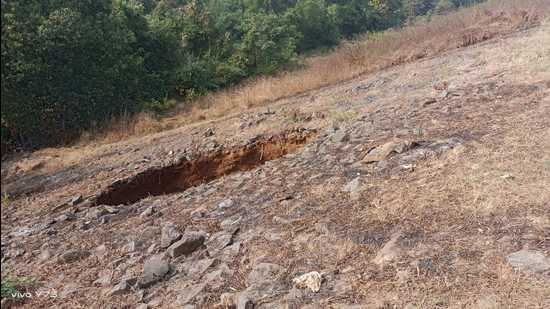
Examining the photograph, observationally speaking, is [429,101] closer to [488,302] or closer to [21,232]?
[488,302]

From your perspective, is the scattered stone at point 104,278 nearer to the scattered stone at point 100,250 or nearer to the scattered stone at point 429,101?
the scattered stone at point 100,250

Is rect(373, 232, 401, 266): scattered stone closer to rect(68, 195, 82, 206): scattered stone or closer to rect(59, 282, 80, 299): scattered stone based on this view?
rect(59, 282, 80, 299): scattered stone

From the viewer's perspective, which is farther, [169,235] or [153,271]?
[169,235]

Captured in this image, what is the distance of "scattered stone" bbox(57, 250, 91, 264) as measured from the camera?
3.80 meters

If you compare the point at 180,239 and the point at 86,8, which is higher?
the point at 86,8

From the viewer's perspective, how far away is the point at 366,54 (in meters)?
13.3

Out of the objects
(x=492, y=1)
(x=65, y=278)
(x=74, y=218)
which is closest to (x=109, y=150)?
(x=74, y=218)

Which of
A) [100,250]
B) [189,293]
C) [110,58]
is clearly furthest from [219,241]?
[110,58]

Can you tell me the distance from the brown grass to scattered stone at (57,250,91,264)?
605 centimetres

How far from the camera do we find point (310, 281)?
107 inches

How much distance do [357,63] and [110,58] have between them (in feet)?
22.5

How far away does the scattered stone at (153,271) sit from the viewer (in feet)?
10.3

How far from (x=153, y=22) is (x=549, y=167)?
1325 centimetres

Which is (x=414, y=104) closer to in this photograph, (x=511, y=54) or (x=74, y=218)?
(x=511, y=54)
